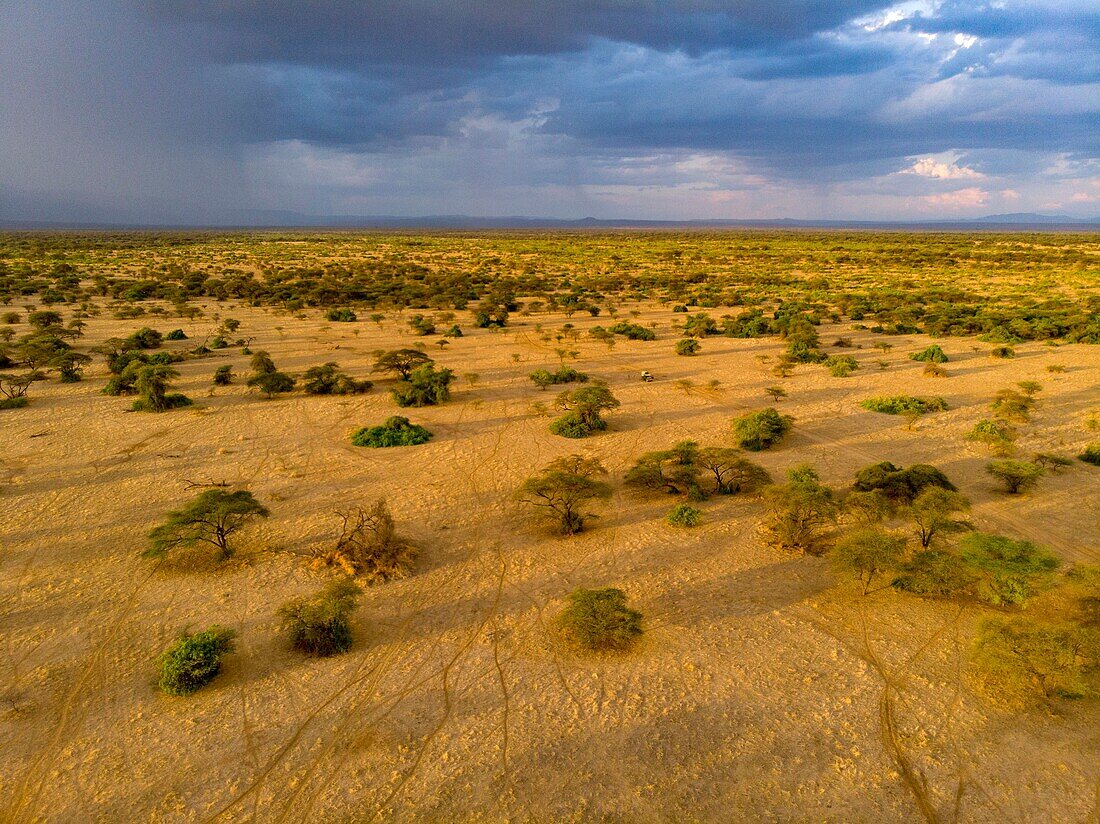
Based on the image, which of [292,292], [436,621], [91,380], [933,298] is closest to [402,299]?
[292,292]

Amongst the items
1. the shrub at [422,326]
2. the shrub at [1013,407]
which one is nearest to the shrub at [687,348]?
the shrub at [1013,407]

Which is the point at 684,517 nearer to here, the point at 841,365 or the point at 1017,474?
the point at 1017,474

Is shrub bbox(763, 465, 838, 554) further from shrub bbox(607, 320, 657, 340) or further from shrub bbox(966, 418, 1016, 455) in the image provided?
shrub bbox(607, 320, 657, 340)

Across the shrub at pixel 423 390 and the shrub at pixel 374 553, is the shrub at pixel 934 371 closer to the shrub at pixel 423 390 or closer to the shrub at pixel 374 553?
the shrub at pixel 423 390

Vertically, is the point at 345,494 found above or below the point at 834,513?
below

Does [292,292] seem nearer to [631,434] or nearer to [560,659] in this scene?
[631,434]

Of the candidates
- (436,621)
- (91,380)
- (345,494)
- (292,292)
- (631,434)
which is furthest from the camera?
(292,292)

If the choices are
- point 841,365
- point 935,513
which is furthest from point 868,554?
point 841,365

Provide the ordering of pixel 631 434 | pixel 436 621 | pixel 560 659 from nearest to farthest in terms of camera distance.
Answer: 1. pixel 560 659
2. pixel 436 621
3. pixel 631 434
